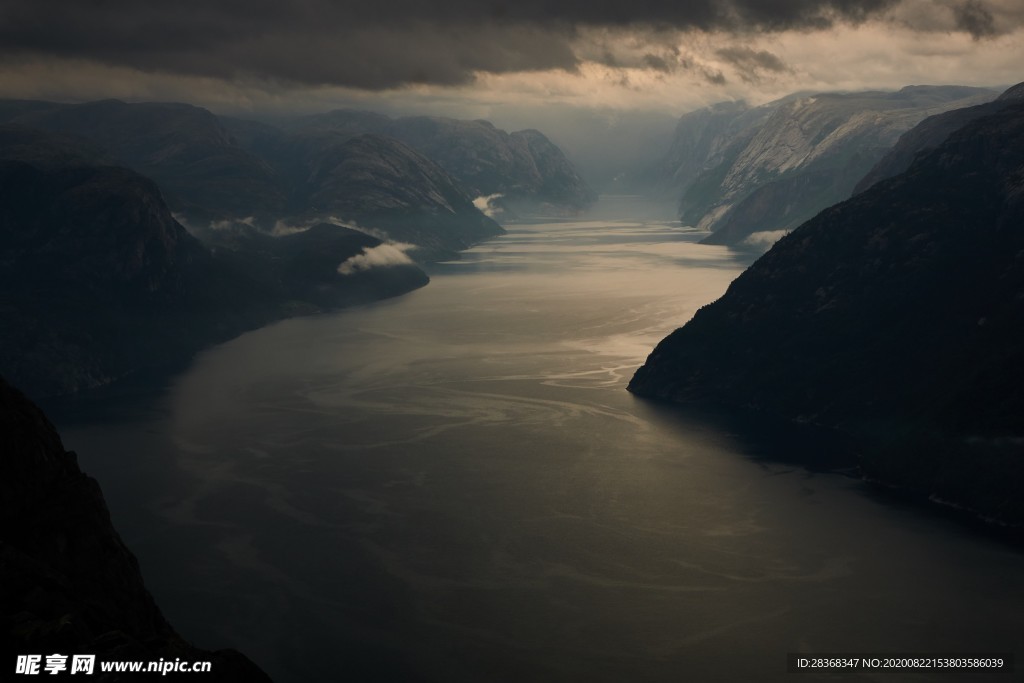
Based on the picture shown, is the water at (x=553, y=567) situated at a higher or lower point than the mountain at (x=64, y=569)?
lower

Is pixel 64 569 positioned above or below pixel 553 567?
above

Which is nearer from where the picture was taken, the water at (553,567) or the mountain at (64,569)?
the mountain at (64,569)

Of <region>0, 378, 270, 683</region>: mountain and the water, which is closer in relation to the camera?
<region>0, 378, 270, 683</region>: mountain

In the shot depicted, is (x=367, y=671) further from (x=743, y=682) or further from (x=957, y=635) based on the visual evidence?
(x=957, y=635)

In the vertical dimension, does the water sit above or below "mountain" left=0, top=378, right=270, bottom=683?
below

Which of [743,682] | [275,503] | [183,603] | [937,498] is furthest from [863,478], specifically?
[183,603]

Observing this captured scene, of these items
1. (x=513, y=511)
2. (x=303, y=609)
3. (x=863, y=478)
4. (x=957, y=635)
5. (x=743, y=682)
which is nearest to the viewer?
(x=743, y=682)

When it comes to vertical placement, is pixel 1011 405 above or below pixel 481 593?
above

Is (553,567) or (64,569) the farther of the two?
(553,567)
